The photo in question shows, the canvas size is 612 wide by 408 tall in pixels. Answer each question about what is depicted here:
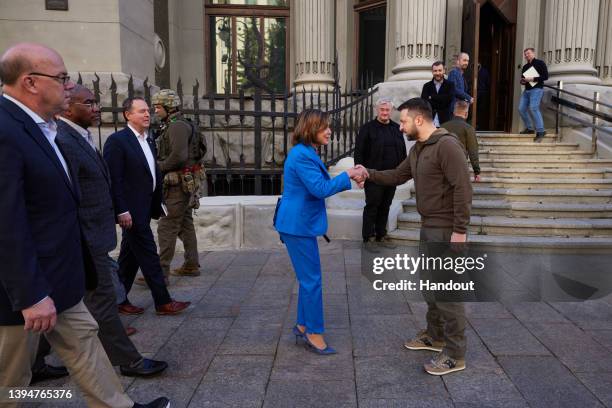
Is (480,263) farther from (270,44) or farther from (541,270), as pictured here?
(270,44)

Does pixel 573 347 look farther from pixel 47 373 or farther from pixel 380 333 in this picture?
pixel 47 373

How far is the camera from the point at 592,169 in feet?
26.8

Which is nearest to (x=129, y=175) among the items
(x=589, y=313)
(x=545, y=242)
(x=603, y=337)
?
(x=603, y=337)

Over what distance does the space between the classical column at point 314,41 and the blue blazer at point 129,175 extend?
330 inches

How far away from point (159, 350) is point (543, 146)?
823 centimetres

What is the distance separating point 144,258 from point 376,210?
Answer: 350 centimetres

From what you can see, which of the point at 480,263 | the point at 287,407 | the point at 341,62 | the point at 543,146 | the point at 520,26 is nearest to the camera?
the point at 287,407

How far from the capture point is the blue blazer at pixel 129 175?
3.99 metres

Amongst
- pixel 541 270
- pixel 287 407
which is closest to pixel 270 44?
pixel 541 270

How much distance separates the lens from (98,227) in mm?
3186

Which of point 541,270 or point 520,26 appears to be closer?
point 541,270

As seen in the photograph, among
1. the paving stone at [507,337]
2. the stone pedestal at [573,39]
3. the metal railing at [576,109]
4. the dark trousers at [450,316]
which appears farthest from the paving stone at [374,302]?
the stone pedestal at [573,39]

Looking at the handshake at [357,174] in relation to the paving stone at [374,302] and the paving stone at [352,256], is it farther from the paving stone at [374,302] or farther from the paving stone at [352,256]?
the paving stone at [352,256]

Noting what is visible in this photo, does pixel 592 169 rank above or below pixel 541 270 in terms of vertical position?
above
